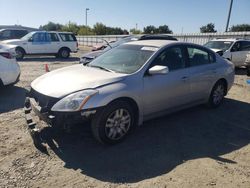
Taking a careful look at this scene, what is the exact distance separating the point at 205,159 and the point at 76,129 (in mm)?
1960

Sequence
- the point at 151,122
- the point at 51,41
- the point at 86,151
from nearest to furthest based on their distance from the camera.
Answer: the point at 86,151, the point at 151,122, the point at 51,41

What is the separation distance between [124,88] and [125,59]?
1.02 metres

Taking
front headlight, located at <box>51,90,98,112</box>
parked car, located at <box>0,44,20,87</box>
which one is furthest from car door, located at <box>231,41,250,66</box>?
front headlight, located at <box>51,90,98,112</box>

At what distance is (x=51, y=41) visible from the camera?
18594mm

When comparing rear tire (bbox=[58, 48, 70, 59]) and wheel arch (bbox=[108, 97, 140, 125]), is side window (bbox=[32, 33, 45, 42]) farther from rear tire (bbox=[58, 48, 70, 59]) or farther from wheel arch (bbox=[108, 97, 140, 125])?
wheel arch (bbox=[108, 97, 140, 125])

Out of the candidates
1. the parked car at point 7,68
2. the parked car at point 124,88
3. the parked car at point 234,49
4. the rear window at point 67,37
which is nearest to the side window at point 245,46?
the parked car at point 234,49

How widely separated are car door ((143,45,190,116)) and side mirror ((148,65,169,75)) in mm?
107

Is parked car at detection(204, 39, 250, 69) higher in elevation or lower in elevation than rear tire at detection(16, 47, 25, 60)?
higher

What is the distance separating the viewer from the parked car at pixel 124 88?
4074mm

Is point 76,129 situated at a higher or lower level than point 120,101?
lower

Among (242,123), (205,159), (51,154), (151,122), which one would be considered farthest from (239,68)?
(51,154)

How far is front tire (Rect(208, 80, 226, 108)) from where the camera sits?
6.52m

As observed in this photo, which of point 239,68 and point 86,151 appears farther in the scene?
point 239,68

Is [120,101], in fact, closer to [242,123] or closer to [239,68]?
[242,123]
